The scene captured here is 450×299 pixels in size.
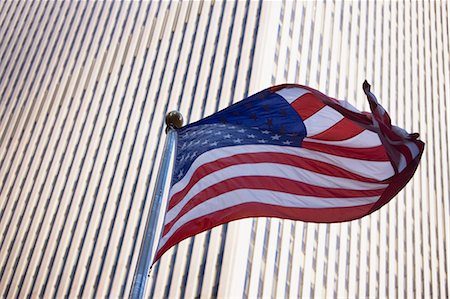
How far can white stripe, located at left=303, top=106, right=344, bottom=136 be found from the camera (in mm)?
12328

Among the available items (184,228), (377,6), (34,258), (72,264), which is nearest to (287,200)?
(184,228)

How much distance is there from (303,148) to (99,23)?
57.6 meters

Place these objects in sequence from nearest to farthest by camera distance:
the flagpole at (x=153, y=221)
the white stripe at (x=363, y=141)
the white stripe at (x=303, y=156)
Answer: the flagpole at (x=153, y=221) → the white stripe at (x=303, y=156) → the white stripe at (x=363, y=141)

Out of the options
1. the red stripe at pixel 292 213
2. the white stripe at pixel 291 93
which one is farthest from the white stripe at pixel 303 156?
the white stripe at pixel 291 93

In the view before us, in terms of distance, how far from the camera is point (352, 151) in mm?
12172

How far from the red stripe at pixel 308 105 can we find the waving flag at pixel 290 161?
0.06 ft

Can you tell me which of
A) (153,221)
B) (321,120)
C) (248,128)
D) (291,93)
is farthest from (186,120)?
(153,221)

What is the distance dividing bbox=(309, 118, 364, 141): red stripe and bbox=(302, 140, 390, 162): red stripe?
137mm

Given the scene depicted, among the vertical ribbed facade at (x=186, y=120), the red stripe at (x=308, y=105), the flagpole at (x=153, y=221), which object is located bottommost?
the flagpole at (x=153, y=221)

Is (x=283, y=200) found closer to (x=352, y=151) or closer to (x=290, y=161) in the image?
(x=290, y=161)

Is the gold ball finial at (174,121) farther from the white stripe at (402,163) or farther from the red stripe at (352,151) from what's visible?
the white stripe at (402,163)

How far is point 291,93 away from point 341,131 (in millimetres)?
1088

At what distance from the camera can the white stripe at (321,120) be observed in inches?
485

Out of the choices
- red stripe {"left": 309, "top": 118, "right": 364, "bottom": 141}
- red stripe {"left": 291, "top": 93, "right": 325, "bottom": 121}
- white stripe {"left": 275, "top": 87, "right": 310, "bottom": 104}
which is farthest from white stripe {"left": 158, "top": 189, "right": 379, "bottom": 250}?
white stripe {"left": 275, "top": 87, "right": 310, "bottom": 104}
